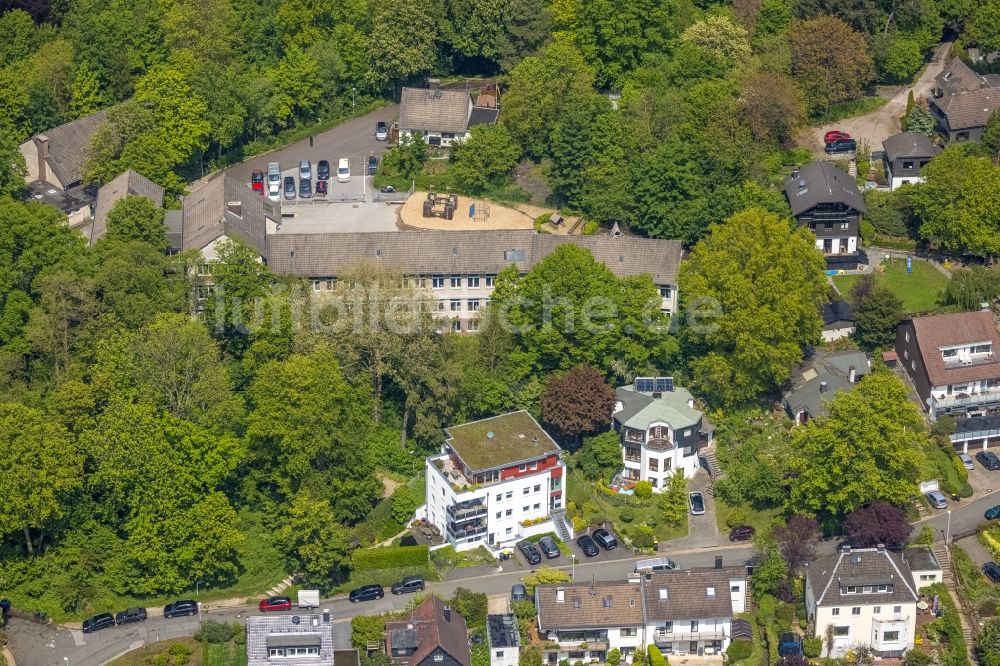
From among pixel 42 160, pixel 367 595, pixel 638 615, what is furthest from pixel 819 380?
pixel 42 160

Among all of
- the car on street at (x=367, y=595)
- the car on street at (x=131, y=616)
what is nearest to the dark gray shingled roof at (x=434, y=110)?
the car on street at (x=367, y=595)

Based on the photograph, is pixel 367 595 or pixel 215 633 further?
pixel 367 595

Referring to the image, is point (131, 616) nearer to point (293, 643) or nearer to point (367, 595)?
point (293, 643)

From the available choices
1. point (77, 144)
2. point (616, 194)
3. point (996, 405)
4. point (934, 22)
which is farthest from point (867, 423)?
point (77, 144)

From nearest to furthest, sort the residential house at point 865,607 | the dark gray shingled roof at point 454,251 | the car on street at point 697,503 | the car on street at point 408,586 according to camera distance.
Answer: the residential house at point 865,607 → the car on street at point 408,586 → the car on street at point 697,503 → the dark gray shingled roof at point 454,251

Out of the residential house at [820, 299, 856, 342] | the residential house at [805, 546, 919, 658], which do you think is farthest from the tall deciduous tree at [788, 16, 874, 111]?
the residential house at [805, 546, 919, 658]

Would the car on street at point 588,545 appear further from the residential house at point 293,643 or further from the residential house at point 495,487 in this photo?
the residential house at point 293,643

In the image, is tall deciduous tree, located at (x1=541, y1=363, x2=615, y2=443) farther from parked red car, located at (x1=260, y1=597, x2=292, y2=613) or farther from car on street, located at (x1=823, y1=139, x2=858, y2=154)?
car on street, located at (x1=823, y1=139, x2=858, y2=154)
